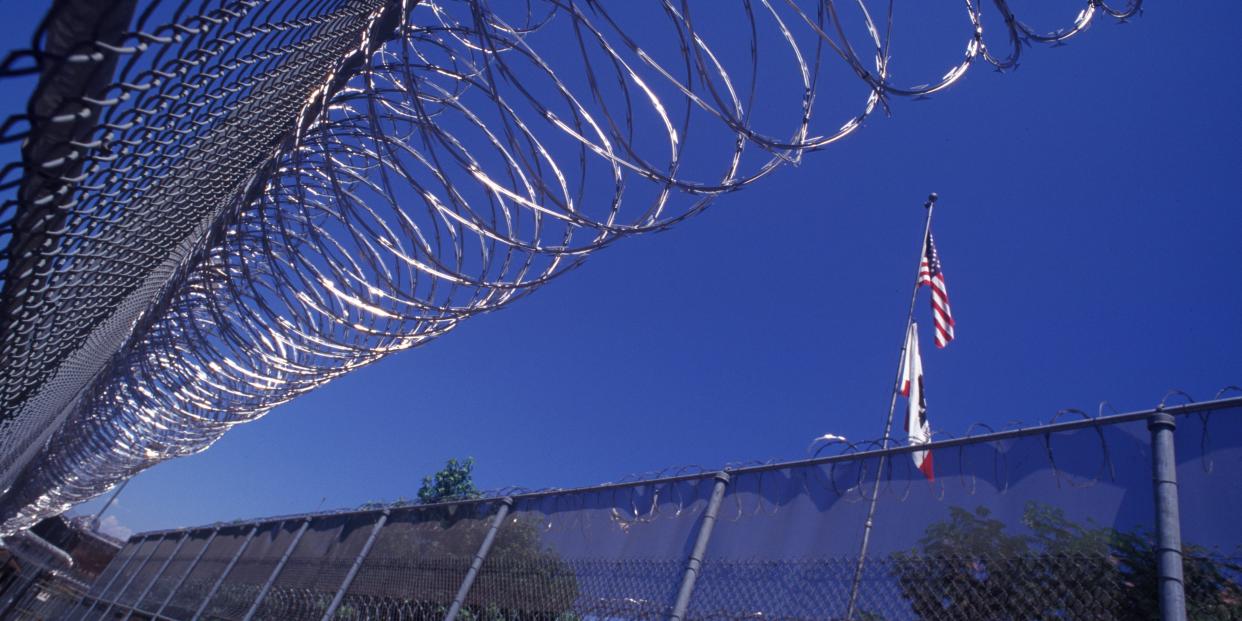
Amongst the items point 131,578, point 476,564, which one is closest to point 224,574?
point 476,564

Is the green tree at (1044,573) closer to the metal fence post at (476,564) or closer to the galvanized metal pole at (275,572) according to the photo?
the metal fence post at (476,564)

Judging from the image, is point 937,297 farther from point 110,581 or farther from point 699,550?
point 110,581

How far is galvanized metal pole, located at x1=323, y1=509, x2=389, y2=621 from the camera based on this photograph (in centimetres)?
606

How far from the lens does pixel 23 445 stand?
5902 mm

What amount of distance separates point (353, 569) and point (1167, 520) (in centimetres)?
573

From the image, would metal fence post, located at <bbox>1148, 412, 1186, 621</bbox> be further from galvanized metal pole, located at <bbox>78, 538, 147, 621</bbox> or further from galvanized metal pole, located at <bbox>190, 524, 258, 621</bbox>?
galvanized metal pole, located at <bbox>78, 538, 147, 621</bbox>

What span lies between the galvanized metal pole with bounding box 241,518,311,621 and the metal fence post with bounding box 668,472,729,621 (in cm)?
502

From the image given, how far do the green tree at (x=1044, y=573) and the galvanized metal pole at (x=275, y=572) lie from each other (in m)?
6.21

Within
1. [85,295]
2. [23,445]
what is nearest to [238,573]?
[23,445]

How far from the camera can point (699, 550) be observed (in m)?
4.04

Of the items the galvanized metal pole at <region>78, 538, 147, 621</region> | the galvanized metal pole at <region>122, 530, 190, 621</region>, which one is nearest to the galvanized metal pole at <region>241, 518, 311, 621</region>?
the galvanized metal pole at <region>122, 530, 190, 621</region>

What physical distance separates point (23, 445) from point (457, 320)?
415 cm

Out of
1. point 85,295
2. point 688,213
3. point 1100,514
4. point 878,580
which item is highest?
point 688,213

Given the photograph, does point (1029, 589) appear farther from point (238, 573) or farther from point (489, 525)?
point (238, 573)
